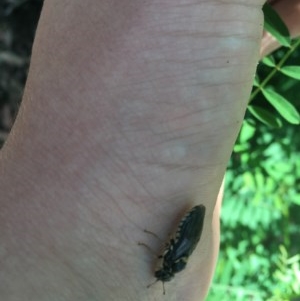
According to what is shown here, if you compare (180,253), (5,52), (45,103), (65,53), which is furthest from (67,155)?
(5,52)

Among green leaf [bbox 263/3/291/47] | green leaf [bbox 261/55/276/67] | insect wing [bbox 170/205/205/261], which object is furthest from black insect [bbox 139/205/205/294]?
green leaf [bbox 261/55/276/67]

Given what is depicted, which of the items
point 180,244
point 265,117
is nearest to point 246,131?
point 265,117

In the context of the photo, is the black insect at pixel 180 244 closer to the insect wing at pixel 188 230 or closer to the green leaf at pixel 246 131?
the insect wing at pixel 188 230

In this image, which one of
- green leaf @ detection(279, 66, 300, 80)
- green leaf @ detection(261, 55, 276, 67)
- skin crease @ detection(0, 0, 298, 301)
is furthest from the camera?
green leaf @ detection(261, 55, 276, 67)

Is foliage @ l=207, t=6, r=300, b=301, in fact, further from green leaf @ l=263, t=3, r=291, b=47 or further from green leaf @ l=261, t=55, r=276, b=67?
green leaf @ l=263, t=3, r=291, b=47

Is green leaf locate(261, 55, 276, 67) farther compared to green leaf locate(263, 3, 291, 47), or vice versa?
green leaf locate(261, 55, 276, 67)

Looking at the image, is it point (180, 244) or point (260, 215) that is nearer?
point (180, 244)

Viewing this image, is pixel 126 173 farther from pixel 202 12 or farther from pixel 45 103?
pixel 202 12

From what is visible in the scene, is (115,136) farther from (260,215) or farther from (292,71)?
(260,215)
